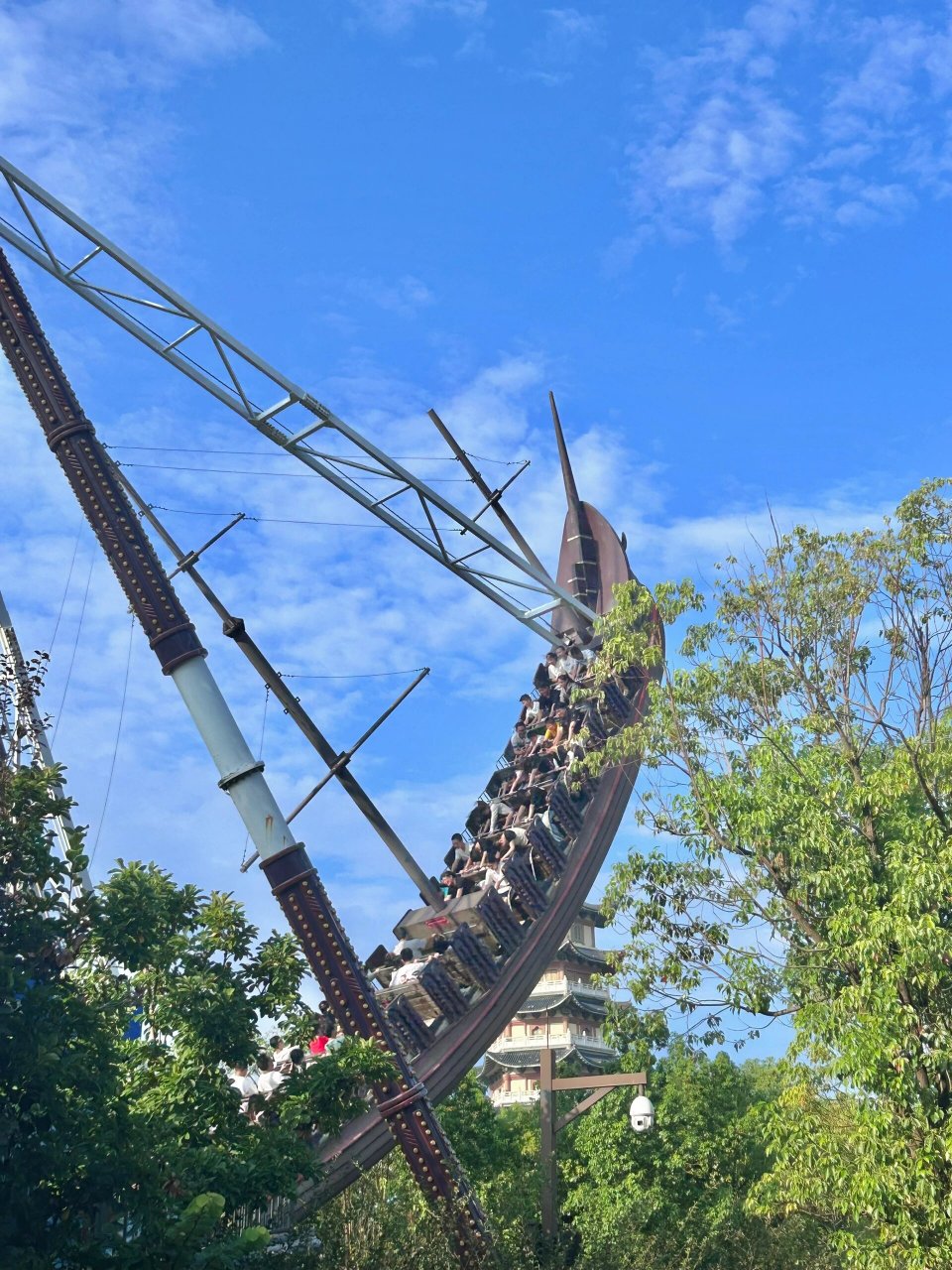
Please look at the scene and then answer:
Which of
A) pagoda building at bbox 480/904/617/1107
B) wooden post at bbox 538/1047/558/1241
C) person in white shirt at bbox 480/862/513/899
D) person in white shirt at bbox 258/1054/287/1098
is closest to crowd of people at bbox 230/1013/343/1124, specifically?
person in white shirt at bbox 258/1054/287/1098

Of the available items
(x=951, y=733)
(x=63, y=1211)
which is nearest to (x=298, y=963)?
(x=63, y=1211)

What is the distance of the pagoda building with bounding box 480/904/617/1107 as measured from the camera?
5062 centimetres

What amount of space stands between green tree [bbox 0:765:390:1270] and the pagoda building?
38238 mm

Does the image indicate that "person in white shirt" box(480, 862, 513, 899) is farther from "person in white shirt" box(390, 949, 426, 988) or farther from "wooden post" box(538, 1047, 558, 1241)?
"wooden post" box(538, 1047, 558, 1241)

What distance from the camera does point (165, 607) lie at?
55.3 feet

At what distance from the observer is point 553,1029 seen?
2028 inches

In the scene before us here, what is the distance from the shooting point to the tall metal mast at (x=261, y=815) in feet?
53.4

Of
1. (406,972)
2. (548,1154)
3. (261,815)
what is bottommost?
(548,1154)

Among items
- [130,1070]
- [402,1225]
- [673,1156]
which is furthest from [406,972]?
[673,1156]

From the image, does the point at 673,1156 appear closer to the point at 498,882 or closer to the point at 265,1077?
the point at 498,882

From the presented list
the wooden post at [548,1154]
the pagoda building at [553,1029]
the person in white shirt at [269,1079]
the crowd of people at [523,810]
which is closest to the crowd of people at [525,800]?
the crowd of people at [523,810]

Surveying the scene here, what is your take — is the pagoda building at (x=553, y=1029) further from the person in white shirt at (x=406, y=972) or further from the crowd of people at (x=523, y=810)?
the person in white shirt at (x=406, y=972)

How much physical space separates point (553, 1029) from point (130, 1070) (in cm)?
4024

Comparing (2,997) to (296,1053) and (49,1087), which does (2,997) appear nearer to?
(49,1087)
